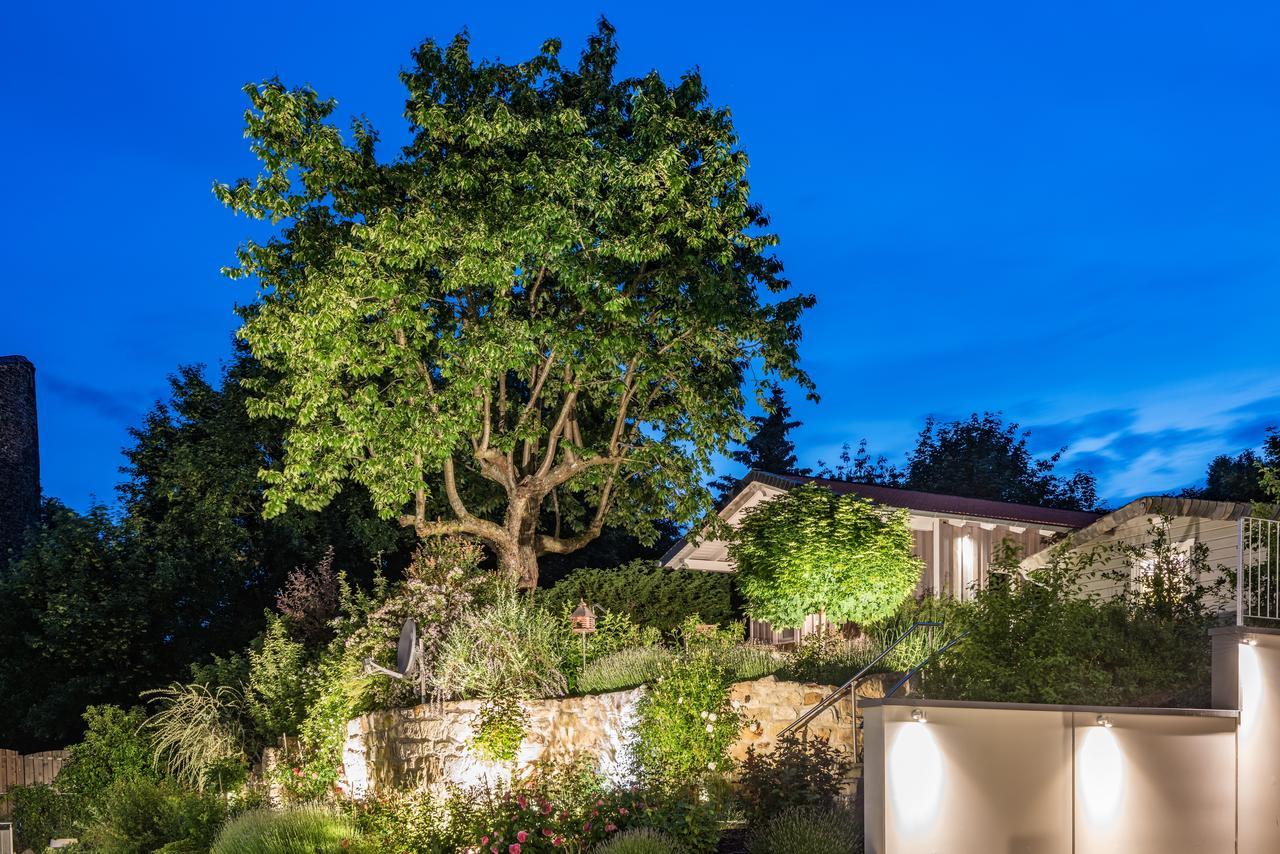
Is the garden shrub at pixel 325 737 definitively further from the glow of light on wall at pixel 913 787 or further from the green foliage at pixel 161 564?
the green foliage at pixel 161 564

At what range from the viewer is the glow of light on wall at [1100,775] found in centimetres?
876

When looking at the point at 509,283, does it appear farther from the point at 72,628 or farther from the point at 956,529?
the point at 72,628

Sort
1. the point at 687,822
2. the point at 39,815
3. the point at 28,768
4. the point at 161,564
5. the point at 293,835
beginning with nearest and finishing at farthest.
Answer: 1. the point at 687,822
2. the point at 293,835
3. the point at 39,815
4. the point at 28,768
5. the point at 161,564

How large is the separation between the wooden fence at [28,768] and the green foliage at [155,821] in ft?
13.3

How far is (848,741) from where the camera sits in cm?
1202

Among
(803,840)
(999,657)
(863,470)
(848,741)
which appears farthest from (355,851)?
(863,470)

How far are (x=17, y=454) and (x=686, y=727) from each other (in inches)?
882

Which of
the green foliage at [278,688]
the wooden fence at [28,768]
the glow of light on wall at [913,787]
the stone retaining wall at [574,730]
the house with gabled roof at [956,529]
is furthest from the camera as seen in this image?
the house with gabled roof at [956,529]

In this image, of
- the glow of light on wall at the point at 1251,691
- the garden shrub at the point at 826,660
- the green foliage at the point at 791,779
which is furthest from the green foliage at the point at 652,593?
the glow of light on wall at the point at 1251,691

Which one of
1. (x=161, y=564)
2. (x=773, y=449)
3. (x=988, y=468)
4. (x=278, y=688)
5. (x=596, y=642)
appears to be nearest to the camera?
(x=596, y=642)

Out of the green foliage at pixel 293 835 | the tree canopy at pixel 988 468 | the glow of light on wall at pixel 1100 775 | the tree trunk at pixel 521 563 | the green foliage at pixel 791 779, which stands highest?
the tree canopy at pixel 988 468

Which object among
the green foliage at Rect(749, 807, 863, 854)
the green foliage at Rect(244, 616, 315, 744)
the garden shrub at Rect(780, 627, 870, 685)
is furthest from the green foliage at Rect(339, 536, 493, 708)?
the green foliage at Rect(749, 807, 863, 854)

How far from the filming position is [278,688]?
15.4 m

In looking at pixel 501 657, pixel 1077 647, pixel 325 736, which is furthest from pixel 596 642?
pixel 1077 647
